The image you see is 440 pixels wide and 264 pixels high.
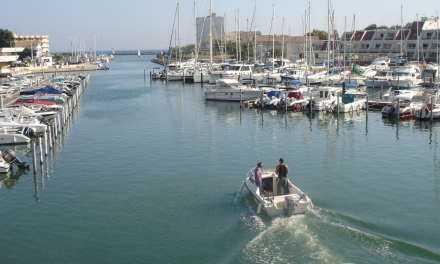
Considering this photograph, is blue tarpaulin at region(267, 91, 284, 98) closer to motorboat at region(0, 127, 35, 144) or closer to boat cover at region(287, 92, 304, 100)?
boat cover at region(287, 92, 304, 100)

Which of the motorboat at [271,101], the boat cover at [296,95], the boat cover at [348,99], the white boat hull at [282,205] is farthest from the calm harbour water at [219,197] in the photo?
the boat cover at [296,95]

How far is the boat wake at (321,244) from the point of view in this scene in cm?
1297

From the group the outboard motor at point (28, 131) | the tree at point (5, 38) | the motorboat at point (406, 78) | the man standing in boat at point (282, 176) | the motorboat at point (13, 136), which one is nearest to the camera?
the man standing in boat at point (282, 176)

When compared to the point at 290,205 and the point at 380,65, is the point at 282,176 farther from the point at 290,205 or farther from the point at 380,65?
the point at 380,65

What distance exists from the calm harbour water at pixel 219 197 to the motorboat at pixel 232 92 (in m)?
15.1

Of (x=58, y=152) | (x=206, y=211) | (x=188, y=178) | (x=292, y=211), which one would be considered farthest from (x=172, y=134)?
(x=292, y=211)

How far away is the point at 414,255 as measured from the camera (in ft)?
43.3

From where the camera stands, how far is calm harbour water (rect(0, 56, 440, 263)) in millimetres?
13891

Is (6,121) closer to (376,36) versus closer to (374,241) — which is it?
(374,241)

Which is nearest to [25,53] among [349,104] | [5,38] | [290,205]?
[5,38]

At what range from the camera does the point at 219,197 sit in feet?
61.6

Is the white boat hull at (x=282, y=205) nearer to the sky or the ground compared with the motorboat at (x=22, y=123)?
nearer to the ground

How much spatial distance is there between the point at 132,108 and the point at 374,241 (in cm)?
3897

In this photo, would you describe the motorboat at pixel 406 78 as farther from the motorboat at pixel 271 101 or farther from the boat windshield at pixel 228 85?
the boat windshield at pixel 228 85
